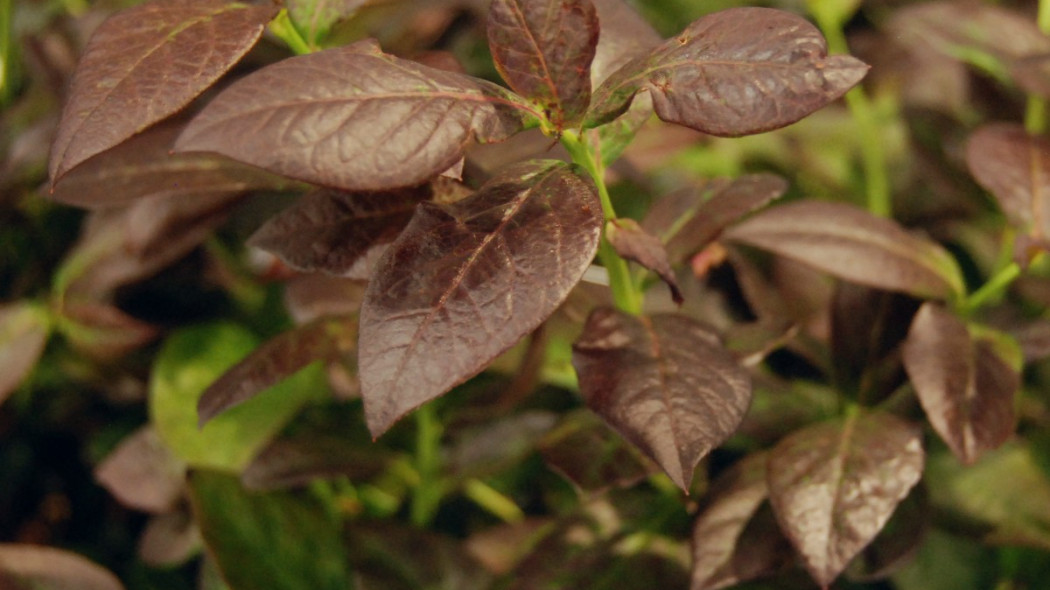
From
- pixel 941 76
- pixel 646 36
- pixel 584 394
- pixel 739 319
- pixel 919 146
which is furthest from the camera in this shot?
pixel 941 76

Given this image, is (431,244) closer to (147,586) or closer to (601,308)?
(601,308)

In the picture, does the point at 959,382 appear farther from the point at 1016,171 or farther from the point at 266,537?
the point at 266,537

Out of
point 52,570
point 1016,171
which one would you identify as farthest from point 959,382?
point 52,570

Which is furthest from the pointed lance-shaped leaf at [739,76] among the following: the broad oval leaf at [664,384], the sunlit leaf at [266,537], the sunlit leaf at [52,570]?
the sunlit leaf at [52,570]

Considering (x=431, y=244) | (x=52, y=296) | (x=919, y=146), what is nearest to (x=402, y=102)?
(x=431, y=244)

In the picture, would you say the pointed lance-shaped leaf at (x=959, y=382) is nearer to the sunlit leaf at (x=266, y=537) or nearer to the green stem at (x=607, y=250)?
the green stem at (x=607, y=250)

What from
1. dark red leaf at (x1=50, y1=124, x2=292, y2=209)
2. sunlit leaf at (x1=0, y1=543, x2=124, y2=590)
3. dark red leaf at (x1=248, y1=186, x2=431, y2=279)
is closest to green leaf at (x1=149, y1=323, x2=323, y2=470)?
sunlit leaf at (x1=0, y1=543, x2=124, y2=590)
